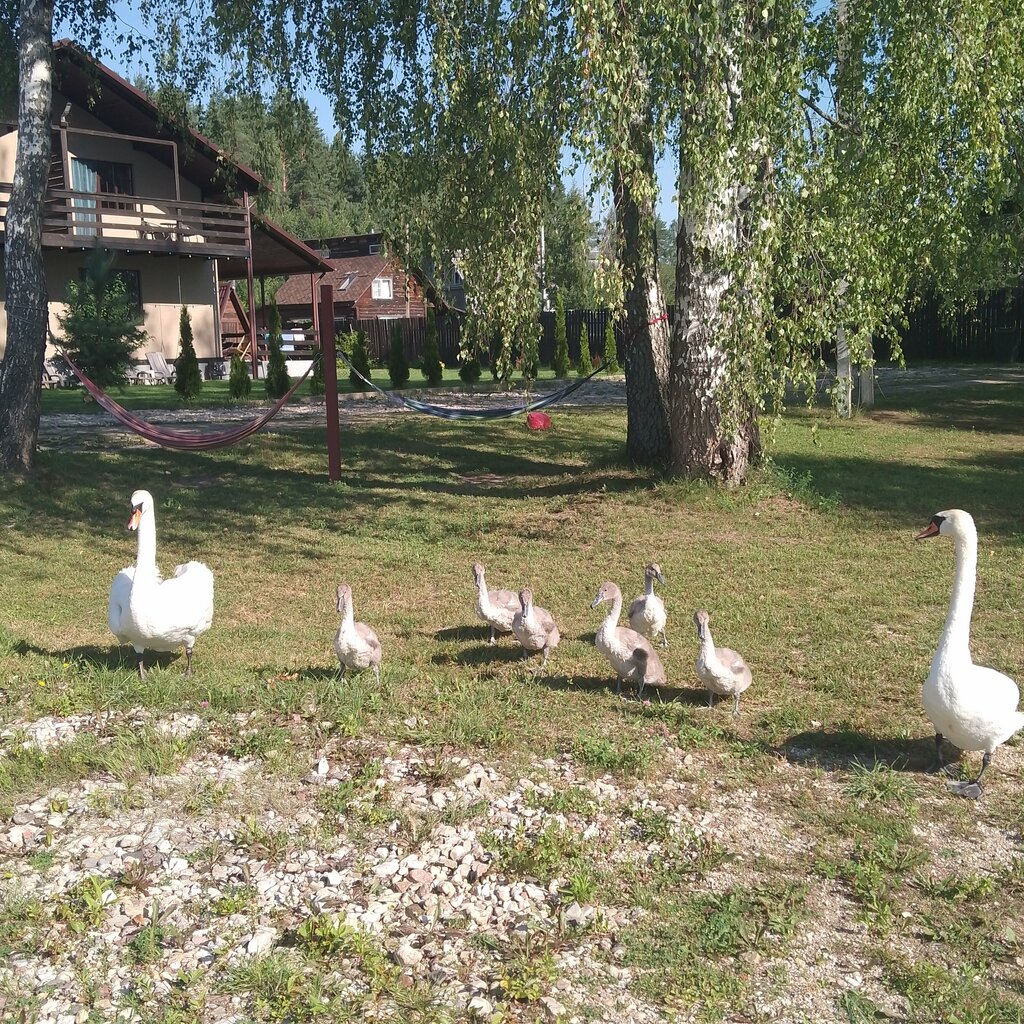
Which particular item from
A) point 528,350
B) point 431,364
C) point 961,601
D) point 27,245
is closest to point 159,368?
point 431,364

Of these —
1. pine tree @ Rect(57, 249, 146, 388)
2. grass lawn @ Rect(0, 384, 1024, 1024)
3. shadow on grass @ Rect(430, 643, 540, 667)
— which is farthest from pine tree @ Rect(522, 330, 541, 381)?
pine tree @ Rect(57, 249, 146, 388)

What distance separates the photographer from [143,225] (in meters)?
26.0

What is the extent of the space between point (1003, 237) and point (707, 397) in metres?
6.86

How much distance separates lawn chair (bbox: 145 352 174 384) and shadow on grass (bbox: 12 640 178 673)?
2070 centimetres

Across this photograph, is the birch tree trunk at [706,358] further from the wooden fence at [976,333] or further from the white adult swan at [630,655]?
the wooden fence at [976,333]

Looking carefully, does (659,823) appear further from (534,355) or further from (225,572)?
(534,355)

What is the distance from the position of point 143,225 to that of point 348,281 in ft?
77.0

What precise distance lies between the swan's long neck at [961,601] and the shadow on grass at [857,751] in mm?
601

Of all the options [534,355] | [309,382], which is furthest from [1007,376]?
[534,355]

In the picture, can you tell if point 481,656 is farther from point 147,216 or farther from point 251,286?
point 251,286

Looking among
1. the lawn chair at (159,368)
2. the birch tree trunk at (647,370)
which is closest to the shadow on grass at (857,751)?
the birch tree trunk at (647,370)

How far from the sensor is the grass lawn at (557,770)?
3688mm

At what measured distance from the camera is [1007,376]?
24.1 metres

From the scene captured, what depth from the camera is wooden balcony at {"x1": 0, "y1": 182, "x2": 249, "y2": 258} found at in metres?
24.3
